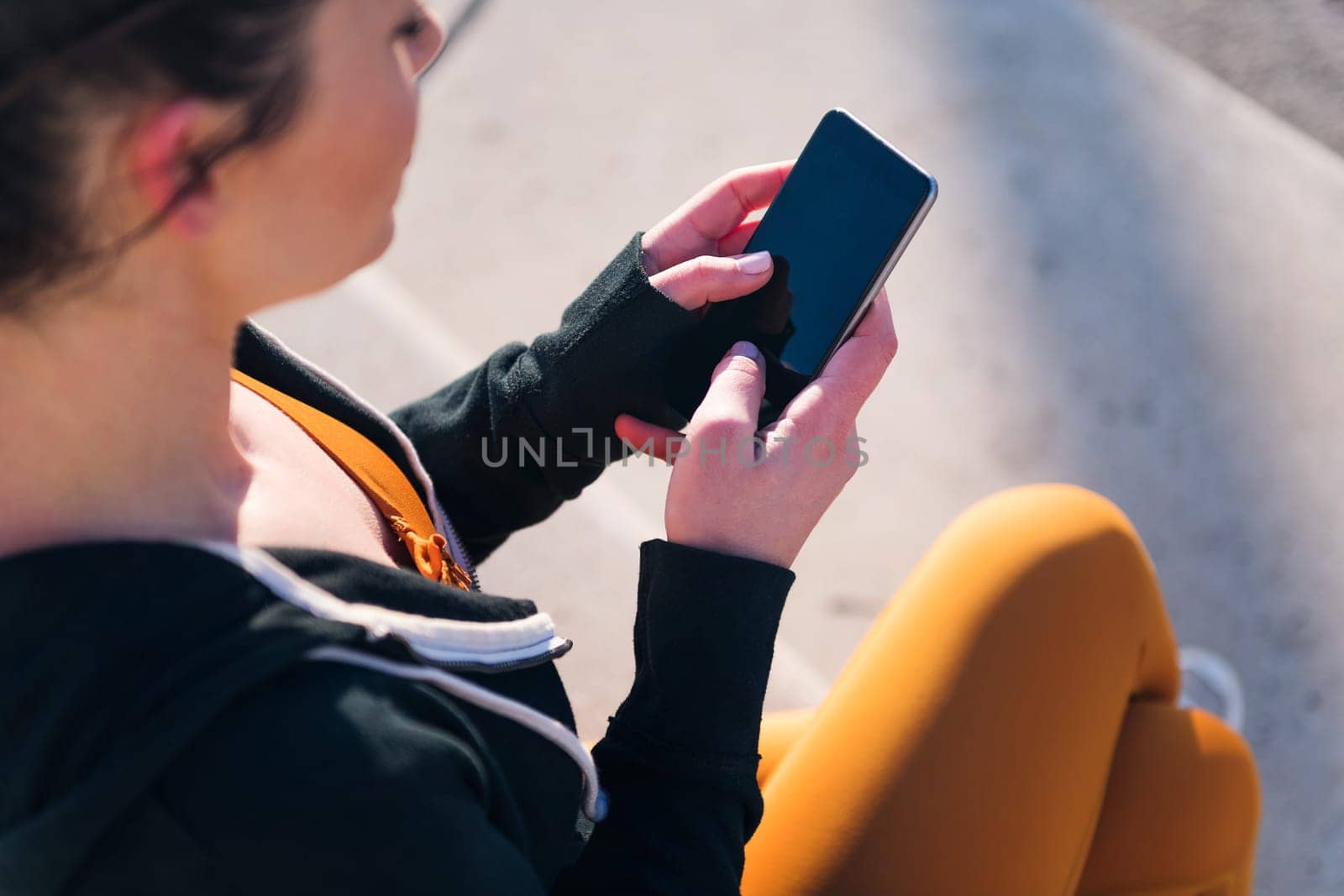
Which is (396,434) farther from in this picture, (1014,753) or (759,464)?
(1014,753)

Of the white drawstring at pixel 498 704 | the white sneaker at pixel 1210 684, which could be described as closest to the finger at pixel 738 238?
the white drawstring at pixel 498 704

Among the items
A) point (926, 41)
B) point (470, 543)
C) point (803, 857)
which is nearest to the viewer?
point (803, 857)

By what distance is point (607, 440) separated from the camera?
93 cm

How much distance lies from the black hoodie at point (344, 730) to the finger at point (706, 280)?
0.76 feet

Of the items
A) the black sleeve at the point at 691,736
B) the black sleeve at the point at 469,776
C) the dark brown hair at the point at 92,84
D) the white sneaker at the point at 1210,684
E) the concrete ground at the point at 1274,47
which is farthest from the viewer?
the concrete ground at the point at 1274,47

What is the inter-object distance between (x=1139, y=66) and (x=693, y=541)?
1575mm

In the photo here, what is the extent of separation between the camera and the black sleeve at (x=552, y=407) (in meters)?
0.87

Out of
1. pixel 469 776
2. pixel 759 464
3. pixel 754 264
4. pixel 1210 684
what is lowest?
pixel 1210 684

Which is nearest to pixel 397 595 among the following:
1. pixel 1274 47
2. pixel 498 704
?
pixel 498 704

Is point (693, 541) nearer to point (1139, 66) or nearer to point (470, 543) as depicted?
point (470, 543)

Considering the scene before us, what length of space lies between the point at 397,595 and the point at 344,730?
0.36 feet

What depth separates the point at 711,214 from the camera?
0.95 meters

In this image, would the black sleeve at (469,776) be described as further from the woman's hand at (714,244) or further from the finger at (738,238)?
the finger at (738,238)

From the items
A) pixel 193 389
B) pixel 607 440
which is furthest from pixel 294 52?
pixel 607 440
